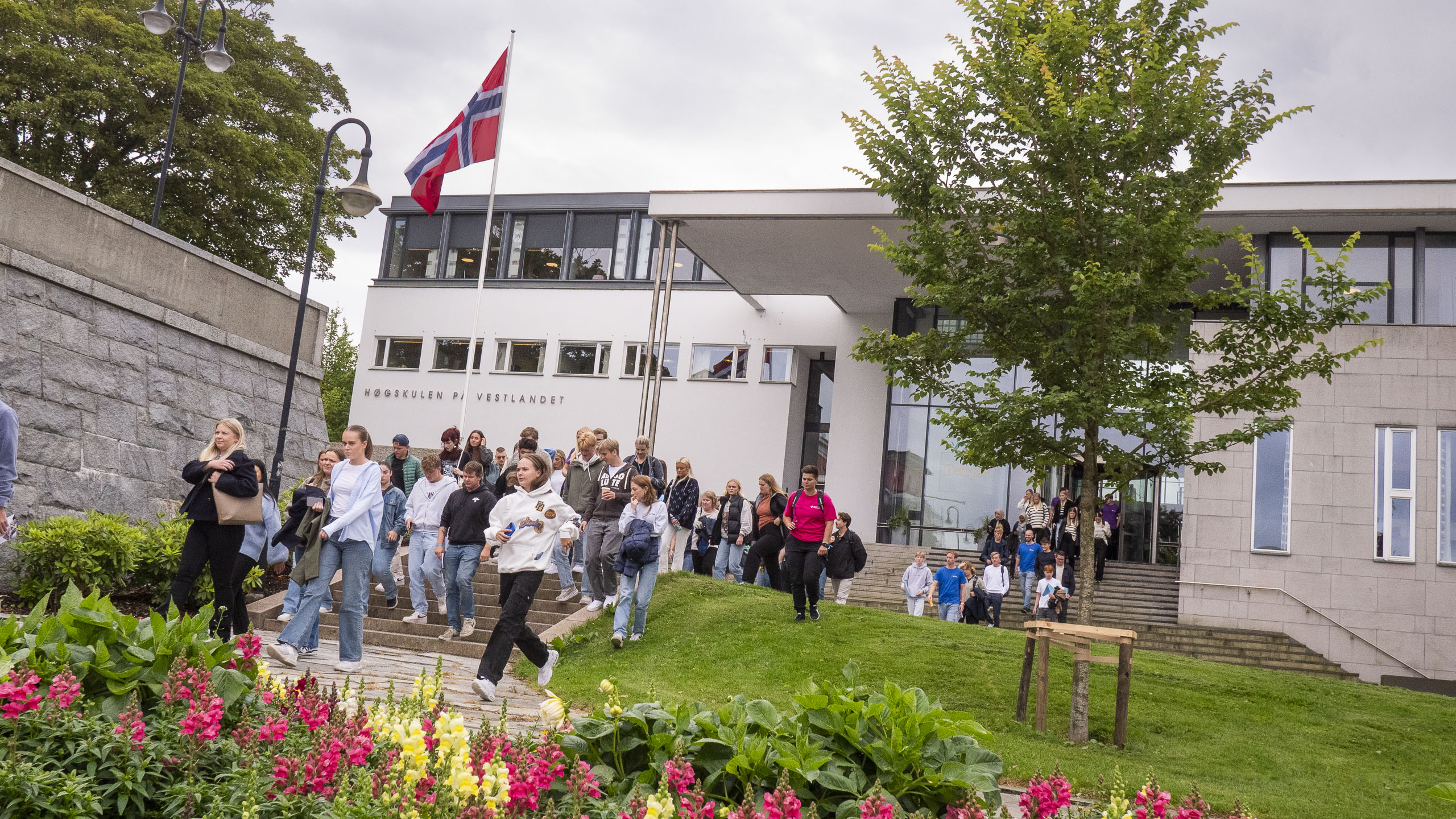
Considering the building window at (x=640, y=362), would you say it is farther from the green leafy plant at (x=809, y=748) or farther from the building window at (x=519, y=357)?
the green leafy plant at (x=809, y=748)

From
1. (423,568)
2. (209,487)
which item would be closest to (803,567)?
(423,568)

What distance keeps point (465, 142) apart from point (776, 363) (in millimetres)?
11926

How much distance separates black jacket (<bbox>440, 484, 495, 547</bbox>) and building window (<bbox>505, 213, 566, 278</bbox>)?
2189 cm

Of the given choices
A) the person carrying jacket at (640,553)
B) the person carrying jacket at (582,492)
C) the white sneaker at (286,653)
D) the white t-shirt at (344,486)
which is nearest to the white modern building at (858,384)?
the person carrying jacket at (640,553)

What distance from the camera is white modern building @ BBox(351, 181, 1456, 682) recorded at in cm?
1945

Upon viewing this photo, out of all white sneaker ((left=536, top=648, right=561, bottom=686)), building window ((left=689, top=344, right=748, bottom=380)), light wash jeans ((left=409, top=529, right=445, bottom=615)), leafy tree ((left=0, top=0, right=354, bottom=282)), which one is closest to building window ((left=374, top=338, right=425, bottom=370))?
leafy tree ((left=0, top=0, right=354, bottom=282))

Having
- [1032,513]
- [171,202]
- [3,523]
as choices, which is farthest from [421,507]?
[171,202]

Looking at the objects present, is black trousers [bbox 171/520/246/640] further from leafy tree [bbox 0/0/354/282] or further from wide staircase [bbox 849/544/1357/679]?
leafy tree [bbox 0/0/354/282]

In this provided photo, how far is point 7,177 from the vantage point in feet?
42.9

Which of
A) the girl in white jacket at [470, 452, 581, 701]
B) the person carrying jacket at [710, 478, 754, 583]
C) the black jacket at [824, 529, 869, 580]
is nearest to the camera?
the girl in white jacket at [470, 452, 581, 701]

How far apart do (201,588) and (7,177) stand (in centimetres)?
585

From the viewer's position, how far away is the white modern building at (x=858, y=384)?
19.5 metres

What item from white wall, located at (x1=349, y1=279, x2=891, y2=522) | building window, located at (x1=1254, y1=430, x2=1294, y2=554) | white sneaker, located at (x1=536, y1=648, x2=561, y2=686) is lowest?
white sneaker, located at (x1=536, y1=648, x2=561, y2=686)

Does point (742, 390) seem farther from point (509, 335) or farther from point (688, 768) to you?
point (688, 768)
